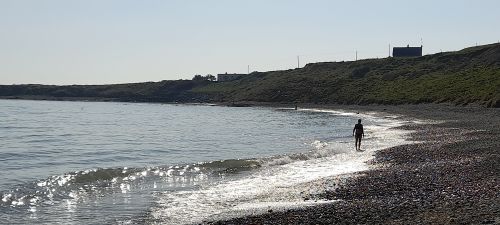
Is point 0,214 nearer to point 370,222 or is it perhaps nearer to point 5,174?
point 5,174

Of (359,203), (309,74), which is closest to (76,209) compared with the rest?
(359,203)

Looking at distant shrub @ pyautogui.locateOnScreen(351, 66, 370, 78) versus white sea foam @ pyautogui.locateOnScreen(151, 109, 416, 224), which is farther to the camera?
distant shrub @ pyautogui.locateOnScreen(351, 66, 370, 78)

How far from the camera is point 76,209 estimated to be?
17203 mm

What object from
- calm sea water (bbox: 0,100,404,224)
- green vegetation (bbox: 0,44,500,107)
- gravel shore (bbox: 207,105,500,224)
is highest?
green vegetation (bbox: 0,44,500,107)

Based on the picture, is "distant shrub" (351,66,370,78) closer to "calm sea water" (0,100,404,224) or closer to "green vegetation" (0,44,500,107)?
"green vegetation" (0,44,500,107)

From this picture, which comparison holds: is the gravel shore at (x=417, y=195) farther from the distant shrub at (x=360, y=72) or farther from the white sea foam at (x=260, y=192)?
the distant shrub at (x=360, y=72)

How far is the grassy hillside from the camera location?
93.6 m

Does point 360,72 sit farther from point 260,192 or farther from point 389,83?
point 260,192

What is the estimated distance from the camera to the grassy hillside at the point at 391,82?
9356 cm

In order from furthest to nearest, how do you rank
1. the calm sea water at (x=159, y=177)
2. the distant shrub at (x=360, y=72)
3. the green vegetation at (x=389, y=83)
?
the distant shrub at (x=360, y=72)
the green vegetation at (x=389, y=83)
the calm sea water at (x=159, y=177)

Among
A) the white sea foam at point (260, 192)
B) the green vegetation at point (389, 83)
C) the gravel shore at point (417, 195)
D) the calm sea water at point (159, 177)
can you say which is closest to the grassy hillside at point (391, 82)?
the green vegetation at point (389, 83)

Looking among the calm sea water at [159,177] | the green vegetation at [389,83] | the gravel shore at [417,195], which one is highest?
the green vegetation at [389,83]

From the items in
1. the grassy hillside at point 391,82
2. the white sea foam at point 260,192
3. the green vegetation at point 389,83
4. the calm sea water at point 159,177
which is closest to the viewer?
the white sea foam at point 260,192

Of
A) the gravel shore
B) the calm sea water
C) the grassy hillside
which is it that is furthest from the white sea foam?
the grassy hillside
